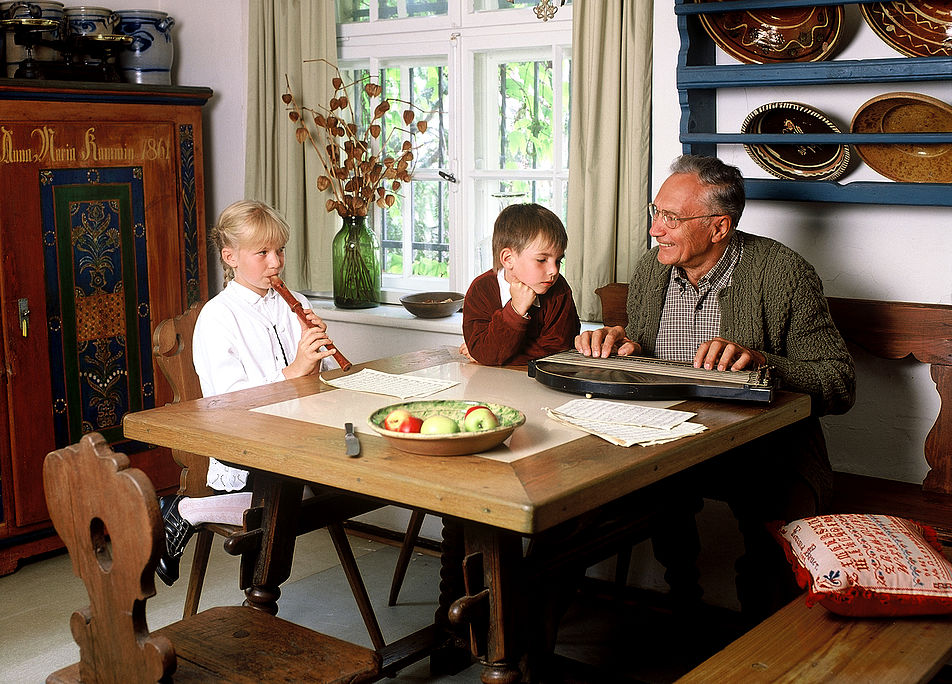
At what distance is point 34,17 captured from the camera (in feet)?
12.5

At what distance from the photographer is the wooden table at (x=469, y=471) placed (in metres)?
1.75

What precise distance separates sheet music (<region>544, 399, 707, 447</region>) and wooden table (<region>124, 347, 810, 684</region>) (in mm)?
23

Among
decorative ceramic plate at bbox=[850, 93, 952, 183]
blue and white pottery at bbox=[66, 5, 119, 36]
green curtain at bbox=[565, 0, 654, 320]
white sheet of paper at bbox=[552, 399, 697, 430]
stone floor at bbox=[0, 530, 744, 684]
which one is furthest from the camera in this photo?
blue and white pottery at bbox=[66, 5, 119, 36]

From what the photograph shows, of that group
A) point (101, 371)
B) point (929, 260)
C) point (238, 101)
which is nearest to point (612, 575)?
point (929, 260)

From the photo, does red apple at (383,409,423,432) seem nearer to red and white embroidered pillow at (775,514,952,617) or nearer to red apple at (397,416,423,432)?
red apple at (397,416,423,432)

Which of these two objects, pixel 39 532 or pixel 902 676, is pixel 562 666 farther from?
pixel 39 532

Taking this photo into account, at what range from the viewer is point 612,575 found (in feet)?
11.9

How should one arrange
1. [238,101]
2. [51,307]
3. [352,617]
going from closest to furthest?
[352,617] → [51,307] → [238,101]

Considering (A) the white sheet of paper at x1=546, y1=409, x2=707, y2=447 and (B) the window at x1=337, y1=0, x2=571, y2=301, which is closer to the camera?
(A) the white sheet of paper at x1=546, y1=409, x2=707, y2=447

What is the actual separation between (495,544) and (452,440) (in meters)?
0.26

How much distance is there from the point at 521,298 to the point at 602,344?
0.24 meters

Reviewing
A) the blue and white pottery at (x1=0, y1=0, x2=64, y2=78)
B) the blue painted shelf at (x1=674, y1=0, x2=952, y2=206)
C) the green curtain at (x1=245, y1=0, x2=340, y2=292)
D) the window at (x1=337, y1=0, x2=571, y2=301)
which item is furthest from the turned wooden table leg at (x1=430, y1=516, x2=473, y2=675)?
the blue and white pottery at (x1=0, y1=0, x2=64, y2=78)

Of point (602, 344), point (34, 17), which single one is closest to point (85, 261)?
point (34, 17)

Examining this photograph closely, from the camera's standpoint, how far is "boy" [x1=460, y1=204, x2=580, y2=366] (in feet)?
8.87
